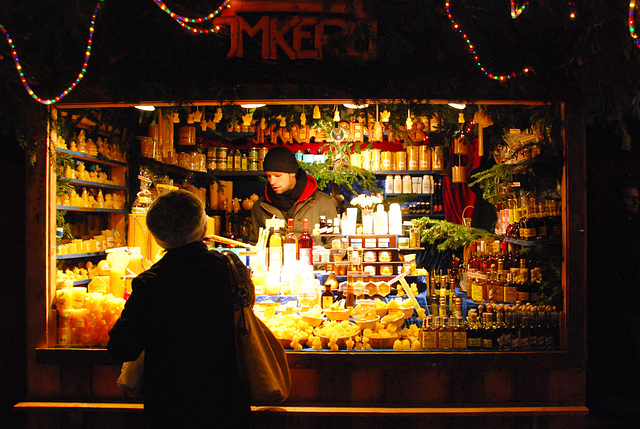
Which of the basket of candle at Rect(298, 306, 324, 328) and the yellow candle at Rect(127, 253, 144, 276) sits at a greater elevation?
the yellow candle at Rect(127, 253, 144, 276)

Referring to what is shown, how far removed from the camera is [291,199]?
233 inches

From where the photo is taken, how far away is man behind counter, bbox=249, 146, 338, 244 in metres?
5.55

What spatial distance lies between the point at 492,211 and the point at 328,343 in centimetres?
407

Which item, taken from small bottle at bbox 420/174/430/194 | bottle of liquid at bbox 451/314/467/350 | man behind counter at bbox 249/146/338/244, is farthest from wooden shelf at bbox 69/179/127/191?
small bottle at bbox 420/174/430/194

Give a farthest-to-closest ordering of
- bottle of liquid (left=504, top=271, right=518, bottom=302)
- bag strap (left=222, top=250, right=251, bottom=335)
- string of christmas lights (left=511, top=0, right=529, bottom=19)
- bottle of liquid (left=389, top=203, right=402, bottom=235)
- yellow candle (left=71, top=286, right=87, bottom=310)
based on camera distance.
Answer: bottle of liquid (left=389, top=203, right=402, bottom=235)
bottle of liquid (left=504, top=271, right=518, bottom=302)
yellow candle (left=71, top=286, right=87, bottom=310)
string of christmas lights (left=511, top=0, right=529, bottom=19)
bag strap (left=222, top=250, right=251, bottom=335)

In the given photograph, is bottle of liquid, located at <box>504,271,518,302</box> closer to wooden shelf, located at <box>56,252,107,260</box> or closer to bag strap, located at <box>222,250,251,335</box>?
bag strap, located at <box>222,250,251,335</box>

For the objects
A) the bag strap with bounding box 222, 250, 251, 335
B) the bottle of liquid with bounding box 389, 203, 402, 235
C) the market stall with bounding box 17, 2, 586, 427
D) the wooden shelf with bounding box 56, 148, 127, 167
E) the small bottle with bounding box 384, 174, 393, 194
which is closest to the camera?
the bag strap with bounding box 222, 250, 251, 335

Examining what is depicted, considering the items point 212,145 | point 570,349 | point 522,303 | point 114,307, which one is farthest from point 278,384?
point 212,145

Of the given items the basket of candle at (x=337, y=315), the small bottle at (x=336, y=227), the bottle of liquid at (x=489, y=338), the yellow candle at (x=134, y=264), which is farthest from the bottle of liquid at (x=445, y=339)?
the yellow candle at (x=134, y=264)

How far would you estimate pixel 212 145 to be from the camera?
733 centimetres

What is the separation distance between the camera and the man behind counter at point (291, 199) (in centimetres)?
555

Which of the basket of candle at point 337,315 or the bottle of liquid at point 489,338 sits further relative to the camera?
the basket of candle at point 337,315

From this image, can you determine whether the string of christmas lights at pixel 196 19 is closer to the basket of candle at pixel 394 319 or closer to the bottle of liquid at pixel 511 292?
the basket of candle at pixel 394 319

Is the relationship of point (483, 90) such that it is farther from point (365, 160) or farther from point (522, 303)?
point (365, 160)
